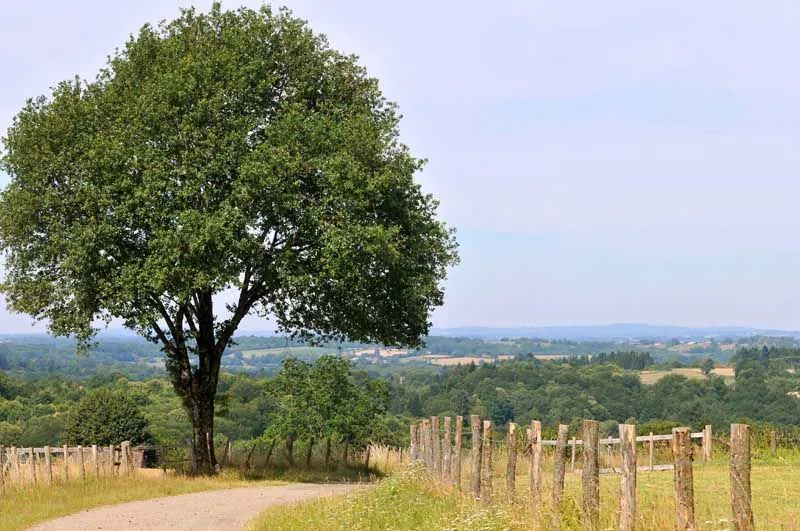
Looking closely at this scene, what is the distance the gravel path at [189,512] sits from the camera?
21.5 m

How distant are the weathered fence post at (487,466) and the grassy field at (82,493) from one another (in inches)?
398

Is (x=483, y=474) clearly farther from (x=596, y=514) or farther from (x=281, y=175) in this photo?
(x=281, y=175)

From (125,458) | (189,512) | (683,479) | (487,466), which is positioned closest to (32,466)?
(125,458)

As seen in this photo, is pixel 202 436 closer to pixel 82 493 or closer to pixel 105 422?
pixel 82 493

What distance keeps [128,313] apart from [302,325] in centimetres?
692

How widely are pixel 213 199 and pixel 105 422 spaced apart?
78.8 ft

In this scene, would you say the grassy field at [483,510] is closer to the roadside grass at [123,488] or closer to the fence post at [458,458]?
the fence post at [458,458]

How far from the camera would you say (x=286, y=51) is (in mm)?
34875

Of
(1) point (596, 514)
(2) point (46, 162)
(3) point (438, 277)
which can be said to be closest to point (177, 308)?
(2) point (46, 162)

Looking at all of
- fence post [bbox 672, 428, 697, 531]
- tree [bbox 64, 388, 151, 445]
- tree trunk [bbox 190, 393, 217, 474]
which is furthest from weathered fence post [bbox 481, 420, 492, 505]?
tree [bbox 64, 388, 151, 445]

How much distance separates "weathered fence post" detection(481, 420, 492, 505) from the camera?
18.3m

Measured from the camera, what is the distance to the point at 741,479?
10359 millimetres

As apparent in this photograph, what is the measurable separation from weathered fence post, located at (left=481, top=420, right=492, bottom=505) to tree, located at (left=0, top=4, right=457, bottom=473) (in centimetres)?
1186

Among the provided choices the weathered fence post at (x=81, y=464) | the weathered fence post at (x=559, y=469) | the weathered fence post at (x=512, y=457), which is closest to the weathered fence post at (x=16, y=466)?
the weathered fence post at (x=81, y=464)
